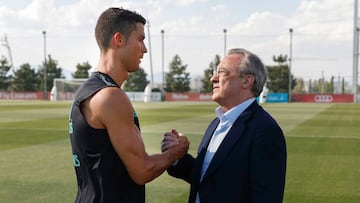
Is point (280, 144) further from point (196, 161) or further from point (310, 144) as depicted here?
point (310, 144)

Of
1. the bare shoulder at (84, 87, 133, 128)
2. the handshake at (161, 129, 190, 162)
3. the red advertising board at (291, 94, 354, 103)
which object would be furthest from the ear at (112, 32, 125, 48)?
the red advertising board at (291, 94, 354, 103)

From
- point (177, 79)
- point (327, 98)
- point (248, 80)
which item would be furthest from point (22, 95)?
point (248, 80)

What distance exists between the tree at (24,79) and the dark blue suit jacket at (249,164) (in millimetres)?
80922

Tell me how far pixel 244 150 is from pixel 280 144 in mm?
210

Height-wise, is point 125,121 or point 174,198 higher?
point 125,121

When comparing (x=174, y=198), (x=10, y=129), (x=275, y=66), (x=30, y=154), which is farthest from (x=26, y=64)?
(x=174, y=198)

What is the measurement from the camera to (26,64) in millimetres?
81562

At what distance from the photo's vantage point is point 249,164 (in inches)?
117

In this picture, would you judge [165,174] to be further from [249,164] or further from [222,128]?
[249,164]

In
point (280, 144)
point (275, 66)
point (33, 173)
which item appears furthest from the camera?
point (275, 66)

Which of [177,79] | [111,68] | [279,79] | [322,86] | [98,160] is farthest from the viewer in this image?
[322,86]

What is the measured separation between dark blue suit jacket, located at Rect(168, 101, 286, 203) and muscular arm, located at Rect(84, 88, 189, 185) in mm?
412

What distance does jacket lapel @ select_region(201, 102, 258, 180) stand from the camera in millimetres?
2992

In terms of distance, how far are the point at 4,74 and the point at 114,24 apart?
8290cm
